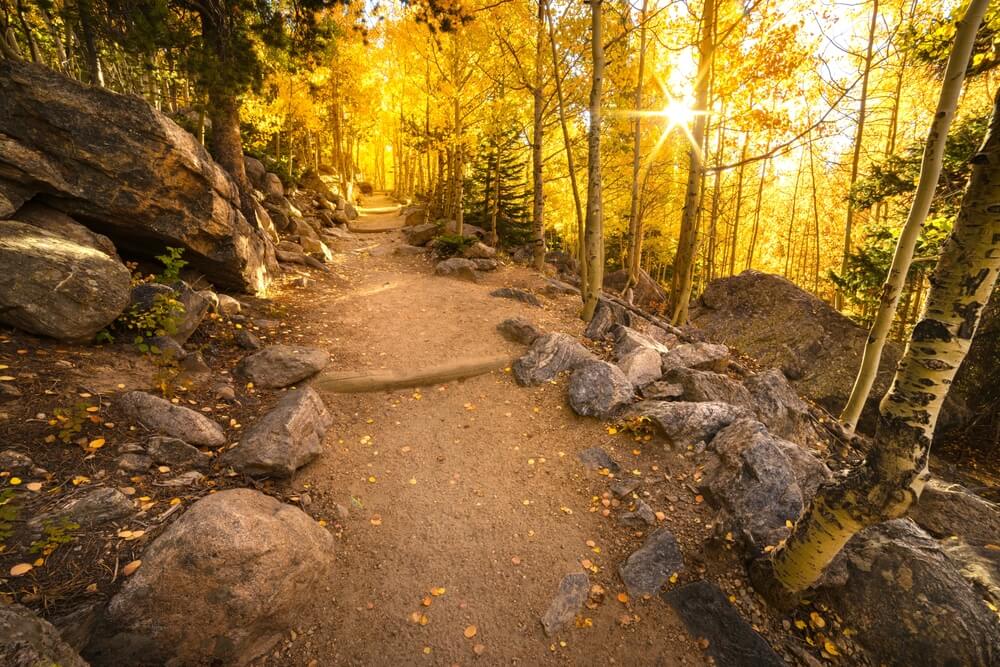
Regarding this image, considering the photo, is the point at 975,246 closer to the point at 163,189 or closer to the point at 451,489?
the point at 451,489

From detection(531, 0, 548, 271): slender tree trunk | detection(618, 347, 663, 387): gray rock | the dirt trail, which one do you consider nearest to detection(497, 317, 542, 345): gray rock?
the dirt trail

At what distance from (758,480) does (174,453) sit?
6063mm

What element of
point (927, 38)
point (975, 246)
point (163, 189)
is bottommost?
point (975, 246)

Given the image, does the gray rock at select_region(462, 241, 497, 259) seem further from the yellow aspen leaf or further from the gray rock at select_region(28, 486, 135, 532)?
the yellow aspen leaf

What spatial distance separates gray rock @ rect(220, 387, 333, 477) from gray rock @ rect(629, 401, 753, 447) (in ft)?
14.1

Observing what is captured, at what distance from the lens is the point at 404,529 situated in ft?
14.2

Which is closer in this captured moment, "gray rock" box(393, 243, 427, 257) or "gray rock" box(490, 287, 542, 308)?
"gray rock" box(490, 287, 542, 308)

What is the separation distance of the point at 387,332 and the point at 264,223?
5.92 metres

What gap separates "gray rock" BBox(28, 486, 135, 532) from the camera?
3.07 m

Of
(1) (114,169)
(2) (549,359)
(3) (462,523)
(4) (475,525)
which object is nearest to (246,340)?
(1) (114,169)

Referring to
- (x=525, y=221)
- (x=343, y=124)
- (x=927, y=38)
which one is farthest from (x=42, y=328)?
(x=343, y=124)

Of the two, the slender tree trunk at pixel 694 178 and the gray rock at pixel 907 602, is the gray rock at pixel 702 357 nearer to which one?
the slender tree trunk at pixel 694 178

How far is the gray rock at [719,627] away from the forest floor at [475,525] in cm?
13

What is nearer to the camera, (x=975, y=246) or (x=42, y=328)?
(x=975, y=246)
